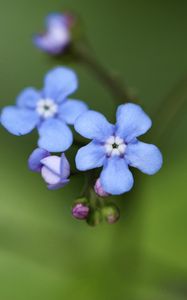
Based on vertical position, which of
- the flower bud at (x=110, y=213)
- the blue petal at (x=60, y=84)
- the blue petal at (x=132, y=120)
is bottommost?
the flower bud at (x=110, y=213)

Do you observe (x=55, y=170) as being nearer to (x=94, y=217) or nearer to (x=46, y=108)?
(x=94, y=217)

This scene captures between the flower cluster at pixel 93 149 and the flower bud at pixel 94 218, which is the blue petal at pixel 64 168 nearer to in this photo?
the flower cluster at pixel 93 149

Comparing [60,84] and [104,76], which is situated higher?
[104,76]

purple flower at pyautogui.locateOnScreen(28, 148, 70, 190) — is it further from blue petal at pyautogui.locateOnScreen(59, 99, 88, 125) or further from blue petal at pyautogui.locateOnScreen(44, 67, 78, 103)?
blue petal at pyautogui.locateOnScreen(44, 67, 78, 103)

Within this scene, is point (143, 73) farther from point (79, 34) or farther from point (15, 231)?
point (15, 231)

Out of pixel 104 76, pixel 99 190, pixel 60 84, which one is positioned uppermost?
pixel 104 76

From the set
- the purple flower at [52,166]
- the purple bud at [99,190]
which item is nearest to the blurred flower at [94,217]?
the purple bud at [99,190]

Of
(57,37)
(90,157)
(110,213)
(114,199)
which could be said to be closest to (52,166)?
(90,157)

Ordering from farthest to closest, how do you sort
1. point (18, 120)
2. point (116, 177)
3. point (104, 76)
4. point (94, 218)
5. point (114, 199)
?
1. point (114, 199)
2. point (104, 76)
3. point (18, 120)
4. point (94, 218)
5. point (116, 177)
